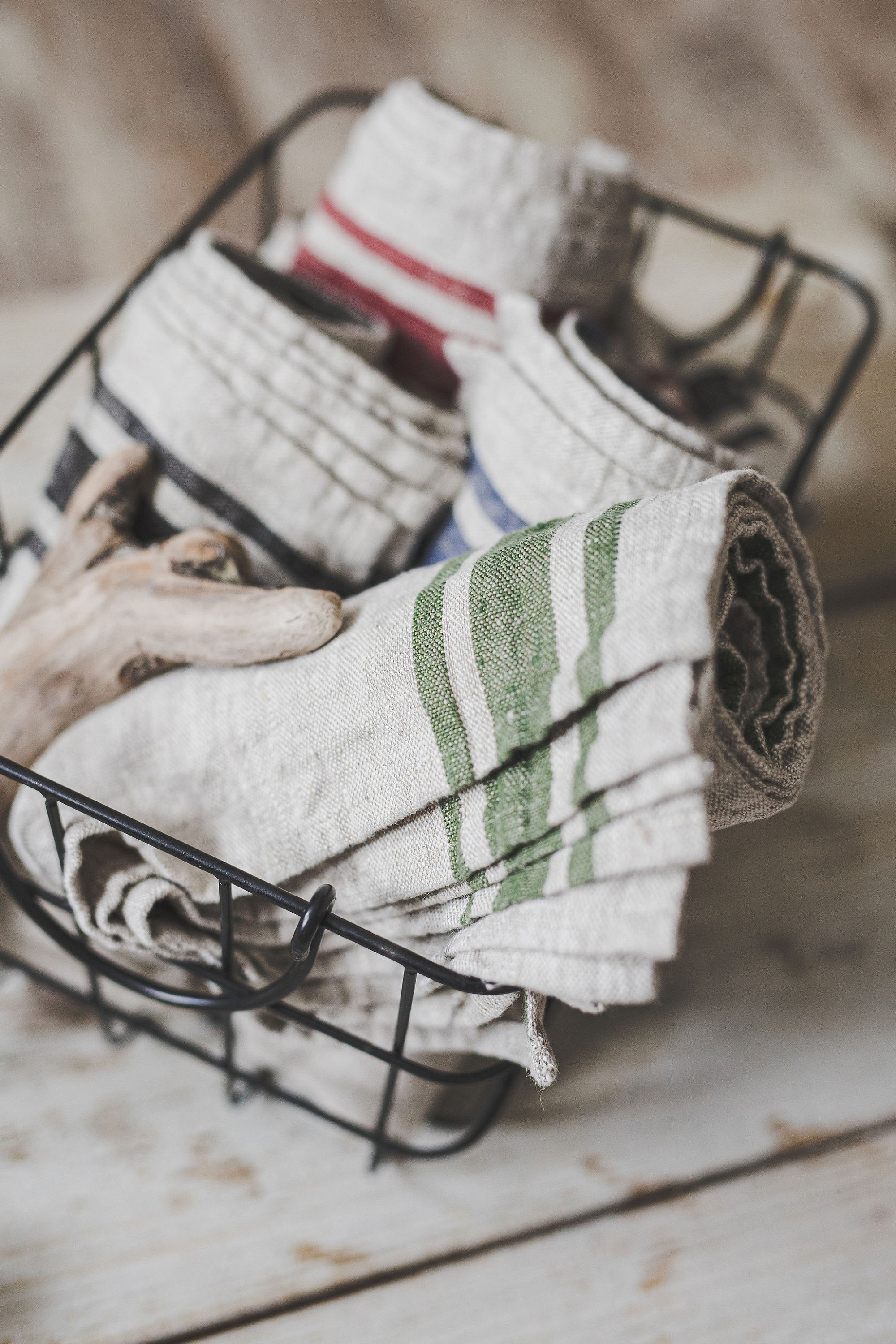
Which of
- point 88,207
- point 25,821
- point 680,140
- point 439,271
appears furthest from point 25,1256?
point 680,140

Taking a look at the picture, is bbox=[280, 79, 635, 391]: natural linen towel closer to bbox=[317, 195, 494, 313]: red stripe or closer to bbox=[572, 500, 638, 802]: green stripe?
bbox=[317, 195, 494, 313]: red stripe

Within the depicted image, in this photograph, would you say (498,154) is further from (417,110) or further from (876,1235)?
(876,1235)

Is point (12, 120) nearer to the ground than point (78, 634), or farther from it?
farther from it

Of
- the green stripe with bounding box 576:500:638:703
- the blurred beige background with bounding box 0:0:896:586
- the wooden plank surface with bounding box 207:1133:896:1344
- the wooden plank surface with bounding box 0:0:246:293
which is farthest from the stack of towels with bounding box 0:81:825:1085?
the wooden plank surface with bounding box 0:0:246:293

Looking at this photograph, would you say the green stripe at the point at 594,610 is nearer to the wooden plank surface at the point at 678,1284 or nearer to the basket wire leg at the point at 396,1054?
the basket wire leg at the point at 396,1054

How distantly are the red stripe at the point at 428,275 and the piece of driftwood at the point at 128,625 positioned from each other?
15 centimetres

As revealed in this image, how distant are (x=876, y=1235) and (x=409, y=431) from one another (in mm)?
321

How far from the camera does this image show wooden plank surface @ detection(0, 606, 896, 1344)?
1.15 ft

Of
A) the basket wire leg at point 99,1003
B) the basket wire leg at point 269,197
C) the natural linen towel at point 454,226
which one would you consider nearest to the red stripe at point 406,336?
the natural linen towel at point 454,226

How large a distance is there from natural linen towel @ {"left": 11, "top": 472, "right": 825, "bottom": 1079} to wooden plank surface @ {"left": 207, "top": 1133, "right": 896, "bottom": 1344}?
0.12 meters

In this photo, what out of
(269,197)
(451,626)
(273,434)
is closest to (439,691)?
(451,626)

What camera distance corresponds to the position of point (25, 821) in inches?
12.1

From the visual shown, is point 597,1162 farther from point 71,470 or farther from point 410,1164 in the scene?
point 71,470

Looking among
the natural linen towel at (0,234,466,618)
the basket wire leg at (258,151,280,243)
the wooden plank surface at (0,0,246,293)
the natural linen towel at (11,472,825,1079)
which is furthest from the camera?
the wooden plank surface at (0,0,246,293)
